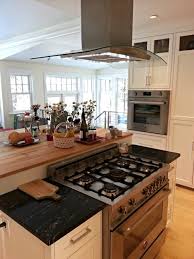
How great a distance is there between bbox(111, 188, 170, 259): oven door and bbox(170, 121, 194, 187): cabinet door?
152cm

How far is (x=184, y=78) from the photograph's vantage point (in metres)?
3.15

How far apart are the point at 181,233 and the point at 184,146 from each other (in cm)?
134

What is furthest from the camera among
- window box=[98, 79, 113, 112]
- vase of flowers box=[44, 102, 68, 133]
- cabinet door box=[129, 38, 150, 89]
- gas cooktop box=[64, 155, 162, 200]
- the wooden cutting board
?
window box=[98, 79, 113, 112]

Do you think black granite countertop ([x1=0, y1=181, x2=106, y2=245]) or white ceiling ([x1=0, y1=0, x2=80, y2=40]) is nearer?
black granite countertop ([x1=0, y1=181, x2=106, y2=245])

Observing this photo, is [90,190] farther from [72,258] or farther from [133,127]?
[133,127]

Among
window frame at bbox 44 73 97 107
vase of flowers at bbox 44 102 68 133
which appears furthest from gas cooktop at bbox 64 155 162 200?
window frame at bbox 44 73 97 107

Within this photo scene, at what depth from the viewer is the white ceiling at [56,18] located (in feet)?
8.05

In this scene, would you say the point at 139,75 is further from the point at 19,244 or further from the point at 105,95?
the point at 105,95

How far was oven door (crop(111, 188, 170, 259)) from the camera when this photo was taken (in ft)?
4.49

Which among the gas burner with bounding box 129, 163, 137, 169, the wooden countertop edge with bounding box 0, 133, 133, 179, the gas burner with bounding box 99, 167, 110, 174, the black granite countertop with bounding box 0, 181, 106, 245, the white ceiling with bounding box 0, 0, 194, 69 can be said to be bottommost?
the black granite countertop with bounding box 0, 181, 106, 245

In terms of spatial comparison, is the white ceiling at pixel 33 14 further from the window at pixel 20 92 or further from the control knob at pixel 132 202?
the control knob at pixel 132 202

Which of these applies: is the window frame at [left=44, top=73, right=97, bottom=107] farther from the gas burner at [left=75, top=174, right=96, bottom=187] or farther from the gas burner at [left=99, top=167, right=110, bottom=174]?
the gas burner at [left=75, top=174, right=96, bottom=187]

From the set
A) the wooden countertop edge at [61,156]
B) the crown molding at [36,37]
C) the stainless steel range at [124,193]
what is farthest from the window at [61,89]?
the stainless steel range at [124,193]

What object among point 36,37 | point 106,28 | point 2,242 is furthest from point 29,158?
point 36,37
